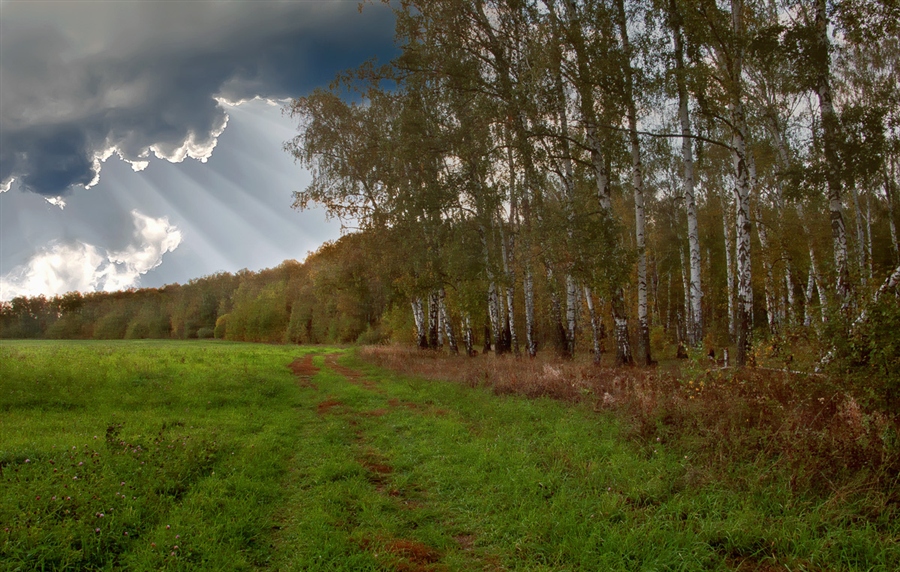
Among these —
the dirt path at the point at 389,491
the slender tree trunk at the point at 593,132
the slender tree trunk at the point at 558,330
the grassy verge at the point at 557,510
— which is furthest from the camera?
the slender tree trunk at the point at 558,330

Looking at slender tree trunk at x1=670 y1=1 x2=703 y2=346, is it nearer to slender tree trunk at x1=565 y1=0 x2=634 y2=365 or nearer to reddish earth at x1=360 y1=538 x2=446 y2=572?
slender tree trunk at x1=565 y1=0 x2=634 y2=365

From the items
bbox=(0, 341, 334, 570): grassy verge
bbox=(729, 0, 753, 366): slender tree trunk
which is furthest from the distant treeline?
bbox=(729, 0, 753, 366): slender tree trunk

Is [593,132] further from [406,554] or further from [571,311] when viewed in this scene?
[406,554]

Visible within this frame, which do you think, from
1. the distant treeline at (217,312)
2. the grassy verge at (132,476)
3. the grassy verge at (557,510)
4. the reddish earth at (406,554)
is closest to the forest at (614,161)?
the grassy verge at (557,510)

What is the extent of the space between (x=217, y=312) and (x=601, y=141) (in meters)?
94.6

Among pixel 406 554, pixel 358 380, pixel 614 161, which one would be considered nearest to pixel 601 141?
pixel 614 161

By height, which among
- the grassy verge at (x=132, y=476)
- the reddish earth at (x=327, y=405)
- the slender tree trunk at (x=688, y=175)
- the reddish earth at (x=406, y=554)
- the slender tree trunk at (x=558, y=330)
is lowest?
the reddish earth at (x=327, y=405)

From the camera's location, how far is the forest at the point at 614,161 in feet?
41.6

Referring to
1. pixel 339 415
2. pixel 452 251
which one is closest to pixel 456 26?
pixel 452 251

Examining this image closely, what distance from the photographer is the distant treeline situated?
60.8 metres

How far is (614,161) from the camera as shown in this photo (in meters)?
20.4

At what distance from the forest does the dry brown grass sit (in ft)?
2.37

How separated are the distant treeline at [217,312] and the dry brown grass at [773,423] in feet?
101

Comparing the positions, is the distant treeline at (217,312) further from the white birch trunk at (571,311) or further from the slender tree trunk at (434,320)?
the white birch trunk at (571,311)
